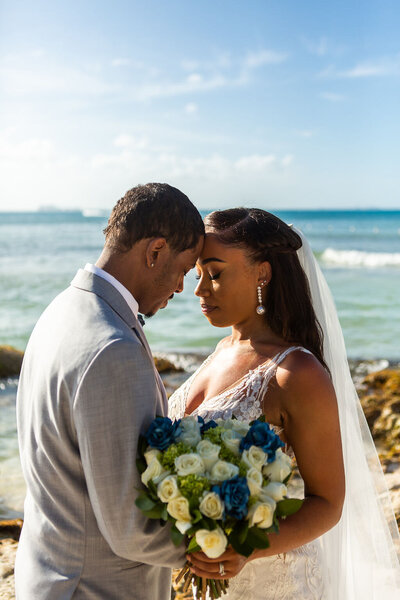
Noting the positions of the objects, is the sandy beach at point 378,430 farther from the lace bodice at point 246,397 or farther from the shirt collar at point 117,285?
the shirt collar at point 117,285

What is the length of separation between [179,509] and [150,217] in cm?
106

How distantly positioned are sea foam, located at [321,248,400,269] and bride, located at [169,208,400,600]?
1289 inches

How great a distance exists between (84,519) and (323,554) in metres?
1.75

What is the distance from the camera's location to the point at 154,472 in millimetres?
2096

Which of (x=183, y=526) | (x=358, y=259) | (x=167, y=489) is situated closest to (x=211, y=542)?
(x=183, y=526)

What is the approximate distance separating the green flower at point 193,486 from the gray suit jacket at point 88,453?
16 centimetres

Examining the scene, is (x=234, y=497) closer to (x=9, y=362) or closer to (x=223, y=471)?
(x=223, y=471)

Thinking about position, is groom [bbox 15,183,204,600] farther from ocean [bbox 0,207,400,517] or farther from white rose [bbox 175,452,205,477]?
ocean [bbox 0,207,400,517]

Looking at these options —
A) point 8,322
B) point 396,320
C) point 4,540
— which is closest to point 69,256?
point 8,322

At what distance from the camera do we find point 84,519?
2.16 metres

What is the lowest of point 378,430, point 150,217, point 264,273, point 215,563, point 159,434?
point 378,430

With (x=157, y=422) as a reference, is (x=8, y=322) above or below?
below

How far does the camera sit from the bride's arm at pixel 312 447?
2732 millimetres

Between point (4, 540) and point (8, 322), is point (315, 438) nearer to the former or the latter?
point (4, 540)
